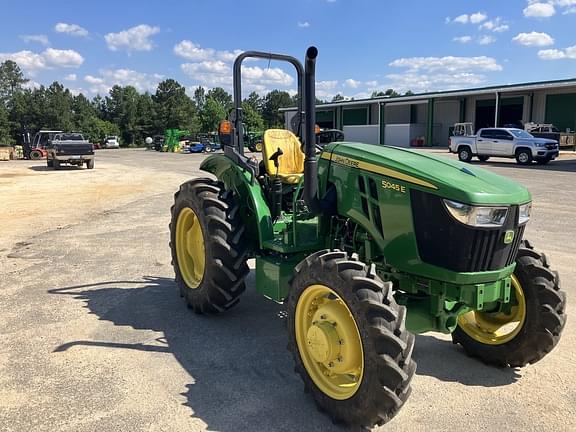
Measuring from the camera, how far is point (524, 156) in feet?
77.3

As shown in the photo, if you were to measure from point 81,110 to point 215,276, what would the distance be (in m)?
84.2

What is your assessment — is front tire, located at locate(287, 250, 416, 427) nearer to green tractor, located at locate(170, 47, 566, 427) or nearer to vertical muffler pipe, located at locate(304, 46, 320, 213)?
green tractor, located at locate(170, 47, 566, 427)

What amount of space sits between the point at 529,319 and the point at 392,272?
104 cm

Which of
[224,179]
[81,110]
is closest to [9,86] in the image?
[81,110]

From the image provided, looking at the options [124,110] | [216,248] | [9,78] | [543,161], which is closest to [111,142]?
[124,110]

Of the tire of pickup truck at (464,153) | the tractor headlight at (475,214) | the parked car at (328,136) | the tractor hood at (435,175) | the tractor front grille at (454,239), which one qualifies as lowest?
the tire of pickup truck at (464,153)

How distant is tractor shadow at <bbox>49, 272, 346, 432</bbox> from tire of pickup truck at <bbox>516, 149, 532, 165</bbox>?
21.2m

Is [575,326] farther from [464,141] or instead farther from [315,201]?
[464,141]

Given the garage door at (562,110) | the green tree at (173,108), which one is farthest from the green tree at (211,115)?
the garage door at (562,110)

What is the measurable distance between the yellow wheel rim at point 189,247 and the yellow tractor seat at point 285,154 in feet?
3.48

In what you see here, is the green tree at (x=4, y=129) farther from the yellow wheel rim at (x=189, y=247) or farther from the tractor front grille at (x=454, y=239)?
the tractor front grille at (x=454, y=239)

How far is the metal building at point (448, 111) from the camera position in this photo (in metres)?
36.7

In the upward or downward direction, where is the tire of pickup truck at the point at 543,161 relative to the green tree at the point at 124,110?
downward

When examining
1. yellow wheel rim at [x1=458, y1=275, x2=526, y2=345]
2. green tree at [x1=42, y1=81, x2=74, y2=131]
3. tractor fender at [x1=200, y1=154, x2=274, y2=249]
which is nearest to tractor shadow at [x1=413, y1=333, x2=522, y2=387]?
yellow wheel rim at [x1=458, y1=275, x2=526, y2=345]
